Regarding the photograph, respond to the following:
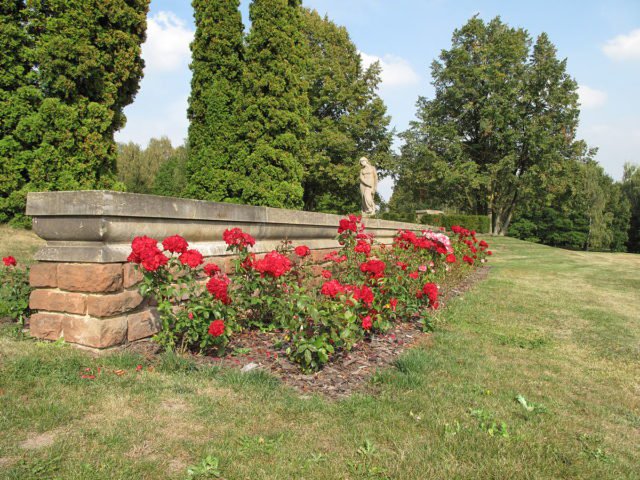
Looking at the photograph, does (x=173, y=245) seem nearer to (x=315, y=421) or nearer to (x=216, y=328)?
(x=216, y=328)

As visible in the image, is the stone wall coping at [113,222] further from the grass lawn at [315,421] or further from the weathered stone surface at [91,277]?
the grass lawn at [315,421]

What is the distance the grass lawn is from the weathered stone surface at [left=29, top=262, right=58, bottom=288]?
1.47 feet

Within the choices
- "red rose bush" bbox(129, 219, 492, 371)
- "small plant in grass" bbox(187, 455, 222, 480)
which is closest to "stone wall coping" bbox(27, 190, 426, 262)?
"red rose bush" bbox(129, 219, 492, 371)

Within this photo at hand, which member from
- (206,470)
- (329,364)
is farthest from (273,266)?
(206,470)

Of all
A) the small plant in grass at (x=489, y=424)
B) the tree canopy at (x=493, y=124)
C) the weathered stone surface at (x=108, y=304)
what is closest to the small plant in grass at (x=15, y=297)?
the weathered stone surface at (x=108, y=304)

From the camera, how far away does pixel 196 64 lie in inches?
478

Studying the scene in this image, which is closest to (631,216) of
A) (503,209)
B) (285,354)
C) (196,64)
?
(503,209)

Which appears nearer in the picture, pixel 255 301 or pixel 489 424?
pixel 489 424

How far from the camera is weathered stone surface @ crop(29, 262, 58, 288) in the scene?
123 inches

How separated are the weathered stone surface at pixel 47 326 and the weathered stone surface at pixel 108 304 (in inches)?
13.5

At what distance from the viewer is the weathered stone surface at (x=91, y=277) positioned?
2918 mm

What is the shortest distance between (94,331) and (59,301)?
1.31 ft

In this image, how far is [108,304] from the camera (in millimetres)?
2949

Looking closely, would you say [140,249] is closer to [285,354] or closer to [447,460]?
[285,354]
